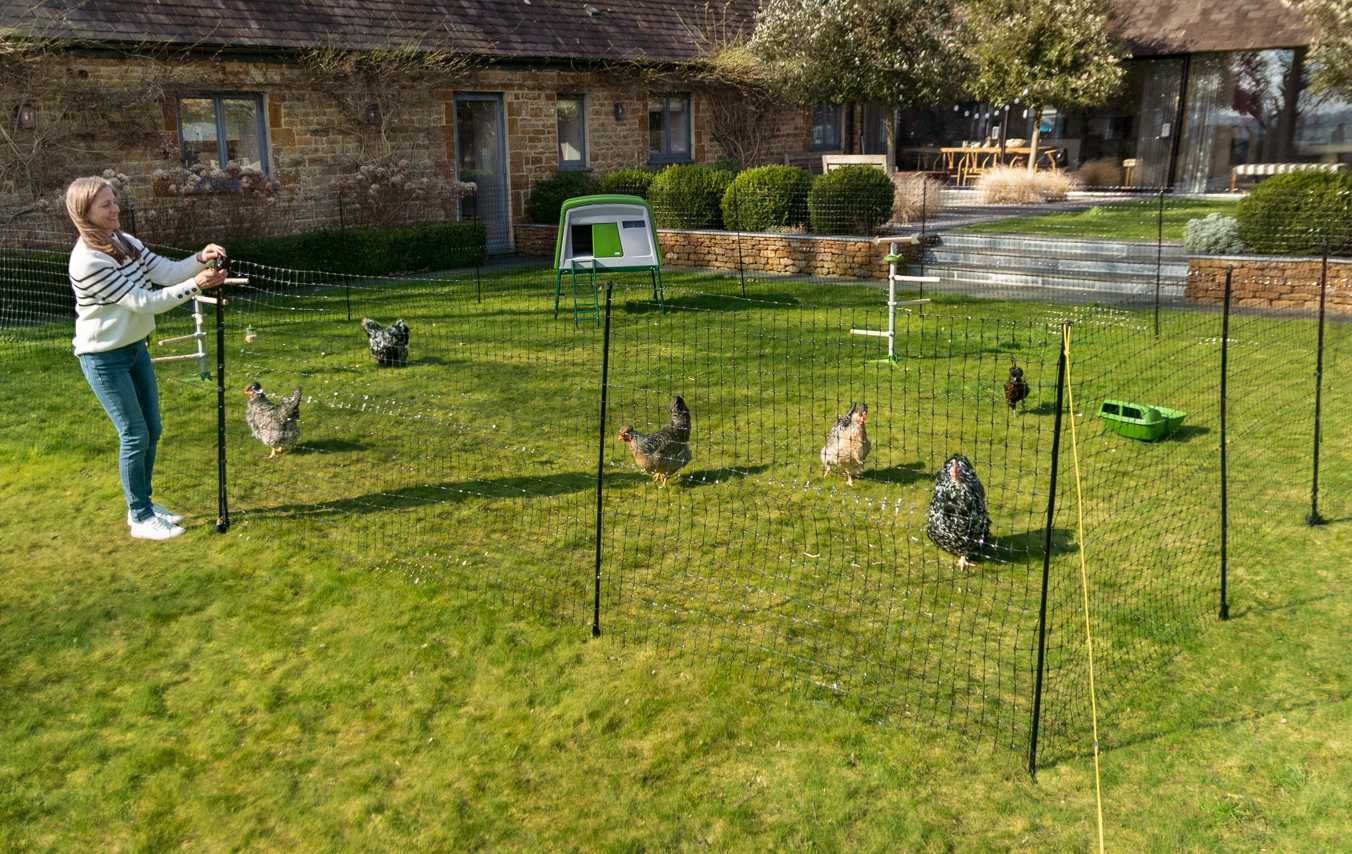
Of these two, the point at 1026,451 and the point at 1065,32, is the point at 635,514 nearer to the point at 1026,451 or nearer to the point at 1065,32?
the point at 1026,451

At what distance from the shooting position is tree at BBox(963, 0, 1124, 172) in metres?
19.6

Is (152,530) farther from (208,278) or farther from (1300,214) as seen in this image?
(1300,214)

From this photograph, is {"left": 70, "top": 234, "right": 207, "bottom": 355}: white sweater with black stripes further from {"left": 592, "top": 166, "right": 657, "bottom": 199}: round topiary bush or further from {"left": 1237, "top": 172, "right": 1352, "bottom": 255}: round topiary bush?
{"left": 592, "top": 166, "right": 657, "bottom": 199}: round topiary bush

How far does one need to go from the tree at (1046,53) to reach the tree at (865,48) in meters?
0.73

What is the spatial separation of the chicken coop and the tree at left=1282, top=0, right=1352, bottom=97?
43.9 feet

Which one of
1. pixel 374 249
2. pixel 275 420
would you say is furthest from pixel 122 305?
pixel 374 249

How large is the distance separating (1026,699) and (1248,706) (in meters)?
0.93

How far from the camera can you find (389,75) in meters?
17.4

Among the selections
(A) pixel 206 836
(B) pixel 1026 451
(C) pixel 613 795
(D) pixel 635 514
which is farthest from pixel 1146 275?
(A) pixel 206 836

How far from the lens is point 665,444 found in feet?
22.2

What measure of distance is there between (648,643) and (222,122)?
564 inches

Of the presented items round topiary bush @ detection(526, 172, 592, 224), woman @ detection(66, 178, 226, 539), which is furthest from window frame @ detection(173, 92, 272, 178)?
woman @ detection(66, 178, 226, 539)

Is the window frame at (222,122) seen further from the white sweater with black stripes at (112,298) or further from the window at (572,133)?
the white sweater with black stripes at (112,298)

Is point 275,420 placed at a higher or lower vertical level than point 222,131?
lower
